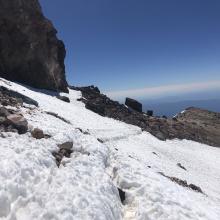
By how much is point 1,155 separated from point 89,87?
68175mm

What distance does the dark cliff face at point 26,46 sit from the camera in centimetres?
A: 5797

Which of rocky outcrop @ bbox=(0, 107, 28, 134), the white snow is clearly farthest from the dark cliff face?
the white snow

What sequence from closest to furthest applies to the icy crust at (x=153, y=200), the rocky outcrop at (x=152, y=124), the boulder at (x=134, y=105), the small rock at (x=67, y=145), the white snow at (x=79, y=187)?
the white snow at (x=79, y=187) < the icy crust at (x=153, y=200) < the small rock at (x=67, y=145) < the rocky outcrop at (x=152, y=124) < the boulder at (x=134, y=105)

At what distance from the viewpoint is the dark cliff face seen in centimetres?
5797

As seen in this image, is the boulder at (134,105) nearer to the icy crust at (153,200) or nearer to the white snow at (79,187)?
the white snow at (79,187)

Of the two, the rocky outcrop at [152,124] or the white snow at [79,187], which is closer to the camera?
the white snow at [79,187]

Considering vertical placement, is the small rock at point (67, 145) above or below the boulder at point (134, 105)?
above

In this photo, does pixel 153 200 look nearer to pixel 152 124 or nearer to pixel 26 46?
pixel 26 46

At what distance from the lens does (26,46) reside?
60.2 meters

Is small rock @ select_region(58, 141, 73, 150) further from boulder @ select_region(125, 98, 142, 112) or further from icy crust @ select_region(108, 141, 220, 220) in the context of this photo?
boulder @ select_region(125, 98, 142, 112)

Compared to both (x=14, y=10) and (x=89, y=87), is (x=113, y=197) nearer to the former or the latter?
(x=14, y=10)

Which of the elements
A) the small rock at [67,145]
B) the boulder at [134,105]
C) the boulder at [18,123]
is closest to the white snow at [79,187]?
the small rock at [67,145]

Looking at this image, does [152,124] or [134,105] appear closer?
[152,124]

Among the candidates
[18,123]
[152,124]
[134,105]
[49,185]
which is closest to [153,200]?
[49,185]
